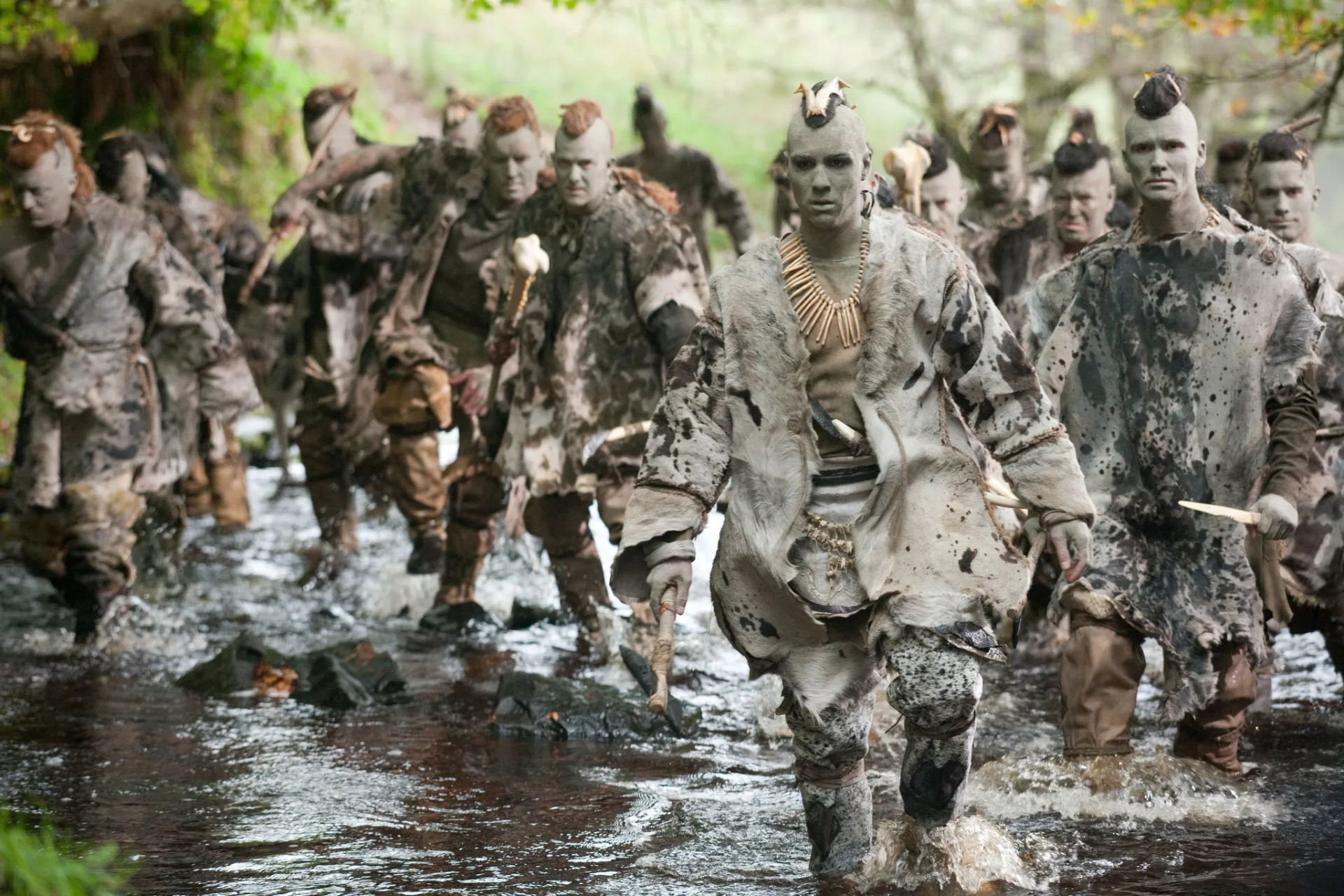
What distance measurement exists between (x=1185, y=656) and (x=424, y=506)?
225 inches

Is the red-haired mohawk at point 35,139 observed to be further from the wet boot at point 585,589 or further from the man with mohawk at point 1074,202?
the man with mohawk at point 1074,202

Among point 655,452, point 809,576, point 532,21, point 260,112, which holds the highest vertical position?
point 532,21

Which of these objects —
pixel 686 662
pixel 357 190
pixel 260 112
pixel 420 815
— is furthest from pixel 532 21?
pixel 420 815

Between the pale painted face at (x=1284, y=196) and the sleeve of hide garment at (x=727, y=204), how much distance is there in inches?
272

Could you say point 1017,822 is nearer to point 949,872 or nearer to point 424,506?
point 949,872

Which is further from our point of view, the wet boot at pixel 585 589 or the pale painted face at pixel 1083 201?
the wet boot at pixel 585 589

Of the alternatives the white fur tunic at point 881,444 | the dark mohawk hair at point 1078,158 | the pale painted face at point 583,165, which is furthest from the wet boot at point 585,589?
the white fur tunic at point 881,444

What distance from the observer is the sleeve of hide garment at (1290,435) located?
6.10 meters

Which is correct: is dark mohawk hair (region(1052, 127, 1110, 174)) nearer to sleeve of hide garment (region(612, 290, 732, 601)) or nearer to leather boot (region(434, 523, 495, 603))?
leather boot (region(434, 523, 495, 603))

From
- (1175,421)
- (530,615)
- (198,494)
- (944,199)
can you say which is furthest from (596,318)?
(198,494)

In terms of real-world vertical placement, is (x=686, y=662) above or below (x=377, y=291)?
below

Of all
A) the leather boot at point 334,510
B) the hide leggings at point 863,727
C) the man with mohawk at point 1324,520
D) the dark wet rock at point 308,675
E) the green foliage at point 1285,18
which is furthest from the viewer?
the leather boot at point 334,510

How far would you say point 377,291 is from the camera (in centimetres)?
1255

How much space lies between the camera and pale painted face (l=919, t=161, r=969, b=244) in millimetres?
9992
